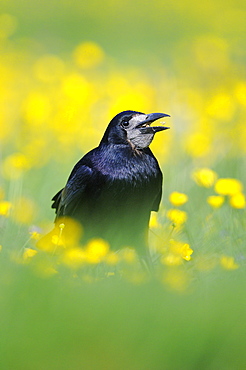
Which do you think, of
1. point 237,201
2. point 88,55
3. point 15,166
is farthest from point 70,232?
point 88,55

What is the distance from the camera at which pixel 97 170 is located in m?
3.97

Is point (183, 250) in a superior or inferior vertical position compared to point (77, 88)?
inferior

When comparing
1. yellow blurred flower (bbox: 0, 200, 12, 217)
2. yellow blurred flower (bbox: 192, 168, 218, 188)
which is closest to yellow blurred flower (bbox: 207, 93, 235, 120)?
yellow blurred flower (bbox: 192, 168, 218, 188)

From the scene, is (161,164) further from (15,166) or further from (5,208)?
(5,208)

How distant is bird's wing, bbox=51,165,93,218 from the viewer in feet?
13.2

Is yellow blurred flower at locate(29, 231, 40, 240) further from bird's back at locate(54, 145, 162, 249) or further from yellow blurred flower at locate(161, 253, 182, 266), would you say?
yellow blurred flower at locate(161, 253, 182, 266)

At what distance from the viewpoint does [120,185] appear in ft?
12.8

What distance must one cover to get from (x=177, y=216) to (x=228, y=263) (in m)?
0.75

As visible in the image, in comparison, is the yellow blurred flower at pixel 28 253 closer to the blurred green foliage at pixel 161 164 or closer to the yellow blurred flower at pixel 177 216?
the blurred green foliage at pixel 161 164

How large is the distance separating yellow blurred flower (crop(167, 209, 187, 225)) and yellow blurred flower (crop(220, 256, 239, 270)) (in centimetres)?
55

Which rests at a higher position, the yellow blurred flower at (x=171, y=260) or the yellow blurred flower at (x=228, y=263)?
the yellow blurred flower at (x=228, y=263)

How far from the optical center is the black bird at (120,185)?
3.92 m

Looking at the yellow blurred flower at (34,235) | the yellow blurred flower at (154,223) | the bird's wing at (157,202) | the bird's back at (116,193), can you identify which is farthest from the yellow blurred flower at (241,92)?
the yellow blurred flower at (34,235)

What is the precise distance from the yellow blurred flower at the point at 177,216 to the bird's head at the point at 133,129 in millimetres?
479
